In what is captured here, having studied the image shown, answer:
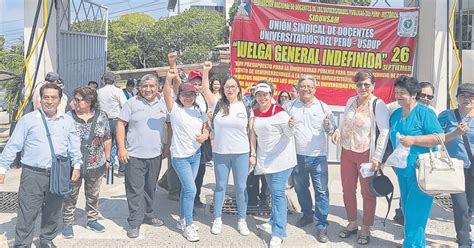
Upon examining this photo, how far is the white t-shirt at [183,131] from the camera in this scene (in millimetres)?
4922

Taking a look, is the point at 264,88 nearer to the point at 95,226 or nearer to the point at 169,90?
the point at 169,90

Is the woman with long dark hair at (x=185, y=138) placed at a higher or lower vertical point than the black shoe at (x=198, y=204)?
higher

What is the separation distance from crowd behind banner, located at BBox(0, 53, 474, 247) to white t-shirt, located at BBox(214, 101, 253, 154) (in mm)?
10

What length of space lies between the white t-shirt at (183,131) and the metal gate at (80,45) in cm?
476

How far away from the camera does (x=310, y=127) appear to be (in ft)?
16.4

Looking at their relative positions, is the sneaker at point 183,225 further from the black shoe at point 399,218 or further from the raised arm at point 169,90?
the black shoe at point 399,218

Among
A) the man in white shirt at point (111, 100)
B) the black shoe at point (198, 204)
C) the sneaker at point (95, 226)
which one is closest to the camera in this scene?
the sneaker at point (95, 226)

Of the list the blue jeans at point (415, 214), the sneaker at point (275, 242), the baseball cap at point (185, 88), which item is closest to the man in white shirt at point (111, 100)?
the baseball cap at point (185, 88)

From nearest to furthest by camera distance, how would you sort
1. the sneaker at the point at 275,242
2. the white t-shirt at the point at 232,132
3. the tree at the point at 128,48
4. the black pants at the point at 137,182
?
1. the sneaker at the point at 275,242
2. the white t-shirt at the point at 232,132
3. the black pants at the point at 137,182
4. the tree at the point at 128,48

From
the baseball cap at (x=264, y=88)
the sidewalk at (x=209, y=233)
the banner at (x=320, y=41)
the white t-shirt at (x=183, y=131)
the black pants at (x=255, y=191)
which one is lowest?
the sidewalk at (x=209, y=233)

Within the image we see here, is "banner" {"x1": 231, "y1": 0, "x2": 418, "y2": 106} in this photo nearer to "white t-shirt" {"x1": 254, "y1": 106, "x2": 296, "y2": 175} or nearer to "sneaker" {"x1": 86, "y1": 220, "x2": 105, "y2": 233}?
"white t-shirt" {"x1": 254, "y1": 106, "x2": 296, "y2": 175}

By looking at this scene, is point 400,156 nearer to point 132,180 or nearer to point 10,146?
point 132,180

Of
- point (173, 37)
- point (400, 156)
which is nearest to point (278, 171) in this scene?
point (400, 156)

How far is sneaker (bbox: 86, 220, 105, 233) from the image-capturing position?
203 inches
